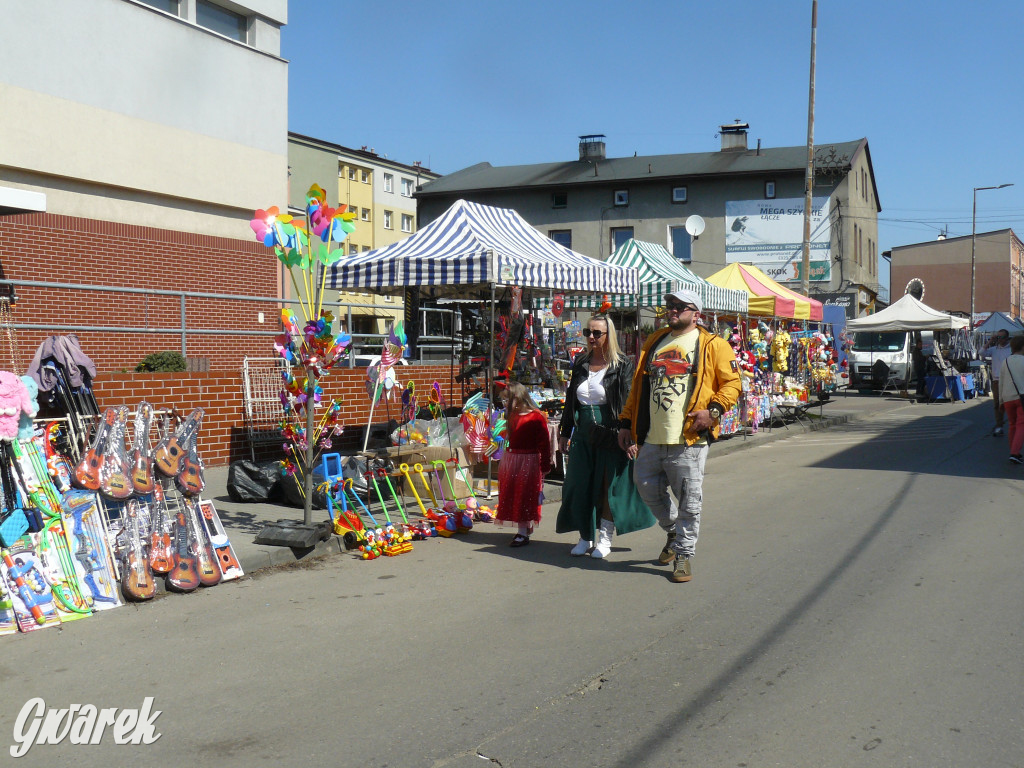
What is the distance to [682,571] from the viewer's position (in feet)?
21.1

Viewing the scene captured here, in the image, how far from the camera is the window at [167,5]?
52.7 ft

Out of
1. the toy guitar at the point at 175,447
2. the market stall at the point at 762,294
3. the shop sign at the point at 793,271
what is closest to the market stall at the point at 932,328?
the market stall at the point at 762,294

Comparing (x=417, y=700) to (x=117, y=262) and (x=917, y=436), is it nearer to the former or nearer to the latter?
(x=117, y=262)

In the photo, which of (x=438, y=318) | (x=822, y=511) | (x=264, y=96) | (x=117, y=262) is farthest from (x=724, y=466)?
(x=264, y=96)

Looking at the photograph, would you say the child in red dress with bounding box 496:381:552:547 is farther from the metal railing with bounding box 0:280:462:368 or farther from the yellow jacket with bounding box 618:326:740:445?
the metal railing with bounding box 0:280:462:368

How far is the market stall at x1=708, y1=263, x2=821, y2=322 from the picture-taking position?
17.8 metres

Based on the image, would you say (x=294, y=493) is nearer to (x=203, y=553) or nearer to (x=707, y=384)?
(x=203, y=553)

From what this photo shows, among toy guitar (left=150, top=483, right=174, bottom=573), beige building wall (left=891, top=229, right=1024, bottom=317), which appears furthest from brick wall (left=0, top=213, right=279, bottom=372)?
beige building wall (left=891, top=229, right=1024, bottom=317)

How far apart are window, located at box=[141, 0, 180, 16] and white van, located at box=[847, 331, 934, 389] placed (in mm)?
21831

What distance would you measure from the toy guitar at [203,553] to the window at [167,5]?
1242 centimetres

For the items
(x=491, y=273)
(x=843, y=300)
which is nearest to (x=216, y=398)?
(x=491, y=273)

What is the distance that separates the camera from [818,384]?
2042 cm

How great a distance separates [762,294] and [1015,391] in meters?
6.37

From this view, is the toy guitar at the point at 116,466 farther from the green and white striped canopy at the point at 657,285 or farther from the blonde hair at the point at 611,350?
the green and white striped canopy at the point at 657,285
